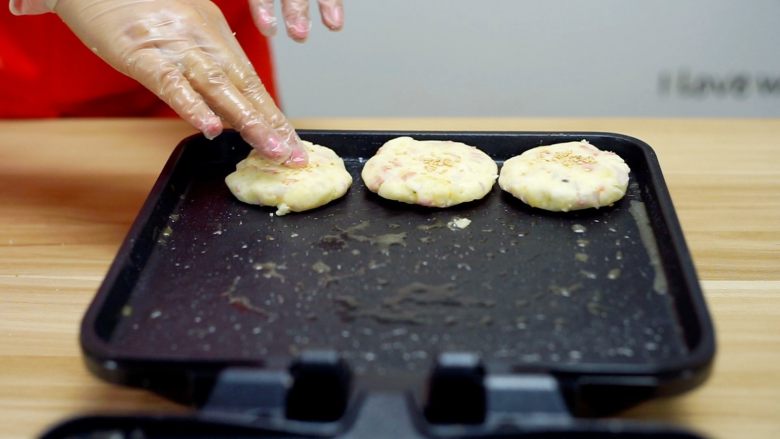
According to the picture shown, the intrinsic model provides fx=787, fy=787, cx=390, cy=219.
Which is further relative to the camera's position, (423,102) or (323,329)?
(423,102)

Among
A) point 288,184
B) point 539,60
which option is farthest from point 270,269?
point 539,60

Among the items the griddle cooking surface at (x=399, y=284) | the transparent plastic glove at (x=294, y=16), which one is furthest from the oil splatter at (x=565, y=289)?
the transparent plastic glove at (x=294, y=16)

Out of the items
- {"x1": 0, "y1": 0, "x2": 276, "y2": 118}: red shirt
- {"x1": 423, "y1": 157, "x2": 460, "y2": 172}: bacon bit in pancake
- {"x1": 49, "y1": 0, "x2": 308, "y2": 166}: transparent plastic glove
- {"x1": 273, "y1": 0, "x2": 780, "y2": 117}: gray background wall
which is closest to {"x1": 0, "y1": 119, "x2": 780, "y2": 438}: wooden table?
{"x1": 0, "y1": 0, "x2": 276, "y2": 118}: red shirt

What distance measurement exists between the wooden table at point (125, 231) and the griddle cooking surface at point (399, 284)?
Answer: 0.35 feet

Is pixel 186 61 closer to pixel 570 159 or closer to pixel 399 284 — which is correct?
pixel 399 284

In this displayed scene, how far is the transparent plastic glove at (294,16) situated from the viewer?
1295 millimetres

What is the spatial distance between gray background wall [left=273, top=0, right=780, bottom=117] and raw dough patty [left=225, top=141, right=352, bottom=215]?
1.42 metres

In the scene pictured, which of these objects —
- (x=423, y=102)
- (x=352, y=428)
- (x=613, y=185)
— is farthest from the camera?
(x=423, y=102)

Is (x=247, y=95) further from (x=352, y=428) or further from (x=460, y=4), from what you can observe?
(x=460, y=4)

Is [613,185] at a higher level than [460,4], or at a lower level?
higher

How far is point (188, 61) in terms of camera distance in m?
1.17

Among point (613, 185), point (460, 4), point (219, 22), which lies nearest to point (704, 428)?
point (613, 185)

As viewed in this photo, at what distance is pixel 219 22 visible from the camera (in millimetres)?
1253

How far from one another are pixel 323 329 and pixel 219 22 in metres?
0.57
